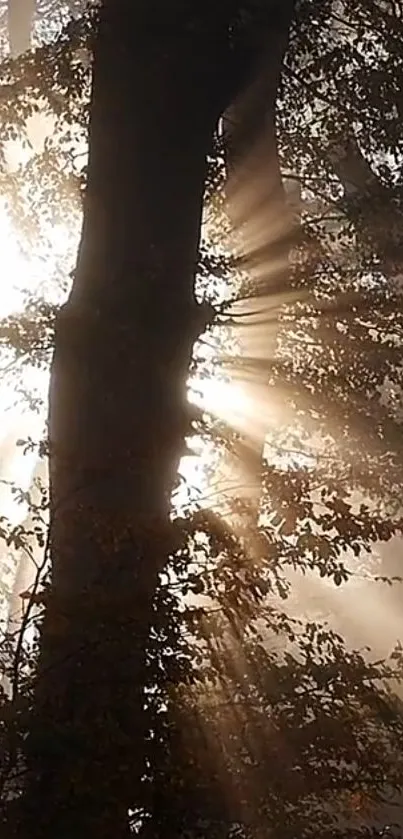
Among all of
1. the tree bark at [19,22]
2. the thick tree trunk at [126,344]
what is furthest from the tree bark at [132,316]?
the tree bark at [19,22]

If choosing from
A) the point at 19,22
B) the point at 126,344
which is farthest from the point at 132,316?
the point at 19,22

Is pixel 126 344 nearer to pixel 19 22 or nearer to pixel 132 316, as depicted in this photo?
pixel 132 316

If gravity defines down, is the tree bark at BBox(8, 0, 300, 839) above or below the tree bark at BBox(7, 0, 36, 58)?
below

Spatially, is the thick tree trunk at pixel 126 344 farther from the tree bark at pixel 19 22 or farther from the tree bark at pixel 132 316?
the tree bark at pixel 19 22

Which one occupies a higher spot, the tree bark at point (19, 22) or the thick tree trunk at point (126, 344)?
the tree bark at point (19, 22)

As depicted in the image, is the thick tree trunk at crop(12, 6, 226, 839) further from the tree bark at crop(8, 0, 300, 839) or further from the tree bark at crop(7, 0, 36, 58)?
the tree bark at crop(7, 0, 36, 58)

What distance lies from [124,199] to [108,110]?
0.51 metres

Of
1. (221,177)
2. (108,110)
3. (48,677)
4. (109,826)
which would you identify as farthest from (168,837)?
(221,177)

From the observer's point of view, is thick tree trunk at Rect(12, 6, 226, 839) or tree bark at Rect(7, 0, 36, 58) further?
tree bark at Rect(7, 0, 36, 58)

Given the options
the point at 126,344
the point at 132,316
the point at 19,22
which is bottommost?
the point at 126,344

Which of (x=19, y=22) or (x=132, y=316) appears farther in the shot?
(x=19, y=22)

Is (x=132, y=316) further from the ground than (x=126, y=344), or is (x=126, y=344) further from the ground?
(x=132, y=316)

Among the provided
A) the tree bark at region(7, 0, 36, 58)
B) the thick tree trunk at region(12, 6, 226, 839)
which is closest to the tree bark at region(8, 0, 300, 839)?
the thick tree trunk at region(12, 6, 226, 839)

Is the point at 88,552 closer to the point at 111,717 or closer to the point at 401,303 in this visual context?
the point at 111,717
